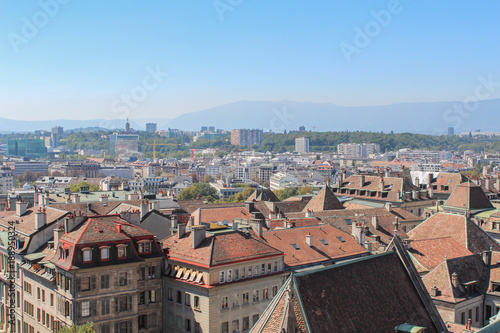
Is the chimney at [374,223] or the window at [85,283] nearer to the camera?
the window at [85,283]

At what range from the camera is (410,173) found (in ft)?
471

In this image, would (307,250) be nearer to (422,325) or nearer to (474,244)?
(474,244)

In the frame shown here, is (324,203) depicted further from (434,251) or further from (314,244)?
(434,251)

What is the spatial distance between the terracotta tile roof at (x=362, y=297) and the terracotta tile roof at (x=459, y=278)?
1828 centimetres

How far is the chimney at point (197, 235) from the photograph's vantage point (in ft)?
168

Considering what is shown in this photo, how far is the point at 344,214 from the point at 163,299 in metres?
36.7

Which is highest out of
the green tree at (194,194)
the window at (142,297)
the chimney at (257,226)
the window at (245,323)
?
the chimney at (257,226)

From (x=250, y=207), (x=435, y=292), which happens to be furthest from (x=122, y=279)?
(x=250, y=207)

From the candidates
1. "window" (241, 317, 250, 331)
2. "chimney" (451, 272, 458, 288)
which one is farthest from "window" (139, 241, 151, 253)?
"chimney" (451, 272, 458, 288)

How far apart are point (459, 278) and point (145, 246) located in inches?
1140

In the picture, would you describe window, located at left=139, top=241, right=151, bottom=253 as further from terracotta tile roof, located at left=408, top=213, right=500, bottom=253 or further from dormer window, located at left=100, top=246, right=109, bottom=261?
terracotta tile roof, located at left=408, top=213, right=500, bottom=253

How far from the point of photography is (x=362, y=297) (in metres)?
30.3

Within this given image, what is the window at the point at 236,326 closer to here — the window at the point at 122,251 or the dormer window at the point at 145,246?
the dormer window at the point at 145,246

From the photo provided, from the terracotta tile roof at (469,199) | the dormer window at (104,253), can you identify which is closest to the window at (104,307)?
the dormer window at (104,253)
